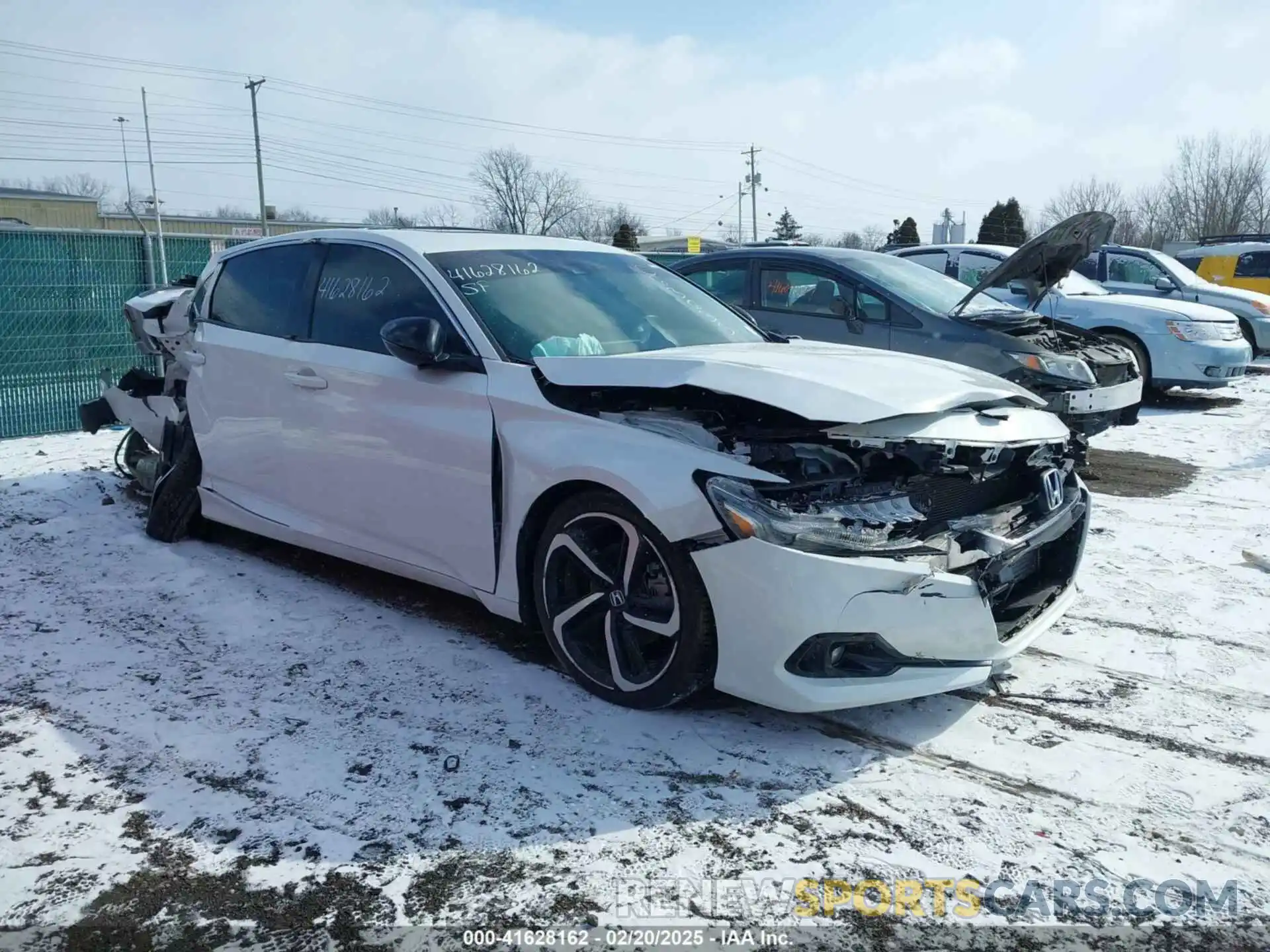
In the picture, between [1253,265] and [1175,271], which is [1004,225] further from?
[1175,271]

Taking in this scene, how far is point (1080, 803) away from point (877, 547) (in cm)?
95

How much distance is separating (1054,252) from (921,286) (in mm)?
1111

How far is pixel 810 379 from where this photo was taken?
3457 millimetres

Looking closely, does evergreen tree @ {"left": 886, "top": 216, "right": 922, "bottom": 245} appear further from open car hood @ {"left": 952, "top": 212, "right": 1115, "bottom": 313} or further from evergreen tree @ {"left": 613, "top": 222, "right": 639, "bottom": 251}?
open car hood @ {"left": 952, "top": 212, "right": 1115, "bottom": 313}

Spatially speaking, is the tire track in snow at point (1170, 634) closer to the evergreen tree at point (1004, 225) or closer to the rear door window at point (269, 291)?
the rear door window at point (269, 291)

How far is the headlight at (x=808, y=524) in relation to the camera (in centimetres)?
311

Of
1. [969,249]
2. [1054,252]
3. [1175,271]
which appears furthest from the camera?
[1175,271]

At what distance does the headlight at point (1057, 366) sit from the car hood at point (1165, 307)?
4.01 meters

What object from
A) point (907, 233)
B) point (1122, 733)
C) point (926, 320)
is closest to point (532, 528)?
point (1122, 733)

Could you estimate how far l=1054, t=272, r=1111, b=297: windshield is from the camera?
1067cm

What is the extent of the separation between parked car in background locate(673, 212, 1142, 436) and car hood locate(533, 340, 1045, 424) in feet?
10.4

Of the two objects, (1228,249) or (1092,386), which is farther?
(1228,249)

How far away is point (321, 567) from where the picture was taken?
5324 mm

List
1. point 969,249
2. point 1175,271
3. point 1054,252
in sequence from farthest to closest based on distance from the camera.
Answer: point 1175,271
point 969,249
point 1054,252
